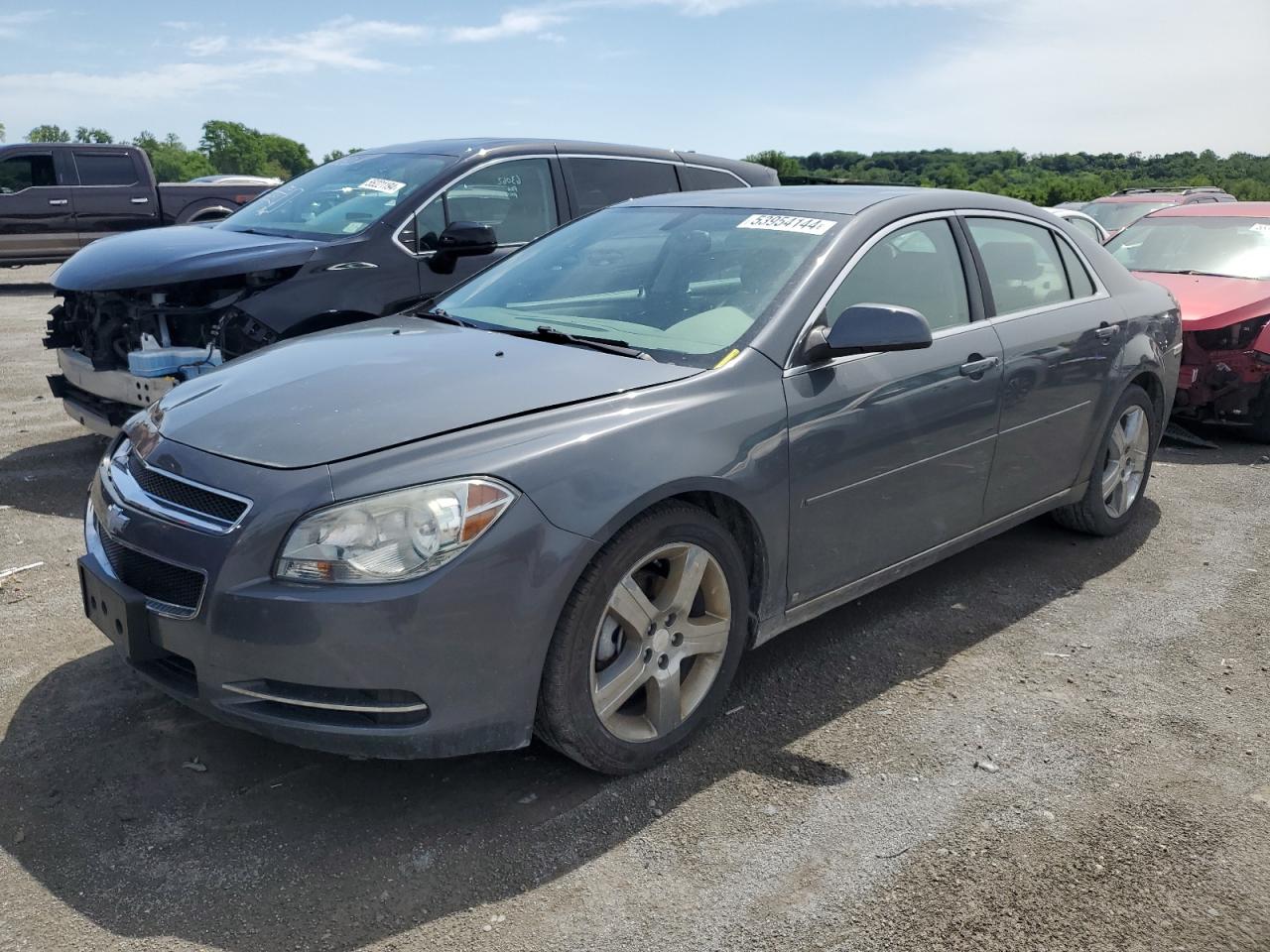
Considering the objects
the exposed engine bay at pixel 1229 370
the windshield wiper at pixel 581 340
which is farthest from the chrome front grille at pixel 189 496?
the exposed engine bay at pixel 1229 370

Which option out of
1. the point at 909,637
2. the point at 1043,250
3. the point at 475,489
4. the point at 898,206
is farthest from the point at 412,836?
the point at 1043,250

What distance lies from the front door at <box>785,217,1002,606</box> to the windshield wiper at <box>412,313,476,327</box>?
1.28 meters

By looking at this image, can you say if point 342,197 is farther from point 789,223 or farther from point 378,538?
point 378,538

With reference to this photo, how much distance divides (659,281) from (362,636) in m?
1.84

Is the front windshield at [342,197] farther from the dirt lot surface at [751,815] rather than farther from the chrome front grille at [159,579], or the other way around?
the chrome front grille at [159,579]

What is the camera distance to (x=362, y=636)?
263 centimetres

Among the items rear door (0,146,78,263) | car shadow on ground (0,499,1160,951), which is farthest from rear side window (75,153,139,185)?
car shadow on ground (0,499,1160,951)

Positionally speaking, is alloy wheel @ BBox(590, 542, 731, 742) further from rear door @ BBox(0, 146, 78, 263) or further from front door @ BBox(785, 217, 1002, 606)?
rear door @ BBox(0, 146, 78, 263)

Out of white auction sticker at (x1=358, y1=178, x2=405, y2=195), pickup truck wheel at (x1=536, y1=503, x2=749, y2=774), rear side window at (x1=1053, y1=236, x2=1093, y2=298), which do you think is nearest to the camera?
pickup truck wheel at (x1=536, y1=503, x2=749, y2=774)

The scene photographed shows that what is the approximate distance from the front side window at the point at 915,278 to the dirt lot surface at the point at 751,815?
1235 mm

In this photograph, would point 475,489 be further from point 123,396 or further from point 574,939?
point 123,396

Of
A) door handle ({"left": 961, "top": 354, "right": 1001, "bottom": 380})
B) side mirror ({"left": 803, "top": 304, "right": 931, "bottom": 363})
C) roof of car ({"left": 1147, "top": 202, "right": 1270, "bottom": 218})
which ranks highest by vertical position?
roof of car ({"left": 1147, "top": 202, "right": 1270, "bottom": 218})

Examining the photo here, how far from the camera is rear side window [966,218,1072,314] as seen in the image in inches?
175

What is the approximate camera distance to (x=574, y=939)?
98.1 inches
